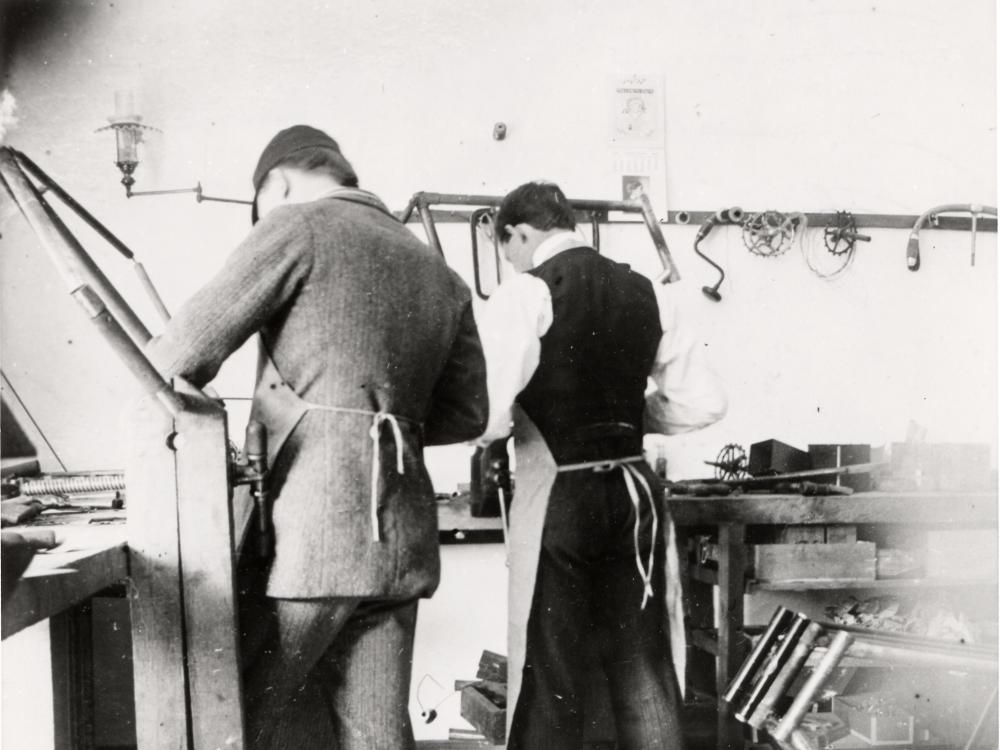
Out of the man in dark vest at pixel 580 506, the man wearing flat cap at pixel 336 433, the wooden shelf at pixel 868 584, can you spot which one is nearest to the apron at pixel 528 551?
the man in dark vest at pixel 580 506

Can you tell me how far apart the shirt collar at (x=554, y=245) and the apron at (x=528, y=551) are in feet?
1.38

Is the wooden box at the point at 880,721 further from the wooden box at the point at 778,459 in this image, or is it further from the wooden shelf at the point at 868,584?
the wooden box at the point at 778,459

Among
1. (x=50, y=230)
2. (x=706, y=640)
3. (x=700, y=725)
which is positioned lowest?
(x=700, y=725)

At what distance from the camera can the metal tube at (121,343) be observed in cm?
140

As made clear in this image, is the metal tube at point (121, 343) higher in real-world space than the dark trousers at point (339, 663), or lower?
higher

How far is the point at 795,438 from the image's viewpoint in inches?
169

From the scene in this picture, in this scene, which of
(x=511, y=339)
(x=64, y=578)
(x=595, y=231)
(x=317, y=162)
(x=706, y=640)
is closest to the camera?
(x=64, y=578)

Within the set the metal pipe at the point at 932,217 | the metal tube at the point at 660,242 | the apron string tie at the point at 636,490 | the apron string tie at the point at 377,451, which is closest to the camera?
the apron string tie at the point at 377,451

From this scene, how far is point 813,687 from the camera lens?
2.01m

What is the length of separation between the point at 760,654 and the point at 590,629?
0.52m

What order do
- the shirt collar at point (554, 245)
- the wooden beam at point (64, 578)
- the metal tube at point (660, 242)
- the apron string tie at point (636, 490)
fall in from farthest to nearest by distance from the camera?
the metal tube at point (660, 242) → the shirt collar at point (554, 245) → the apron string tie at point (636, 490) → the wooden beam at point (64, 578)

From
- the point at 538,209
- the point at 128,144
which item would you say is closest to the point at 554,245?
the point at 538,209

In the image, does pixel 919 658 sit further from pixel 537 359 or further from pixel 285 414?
pixel 285 414

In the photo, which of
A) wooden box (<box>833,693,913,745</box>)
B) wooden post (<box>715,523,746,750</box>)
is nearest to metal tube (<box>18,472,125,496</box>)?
wooden post (<box>715,523,746,750</box>)
